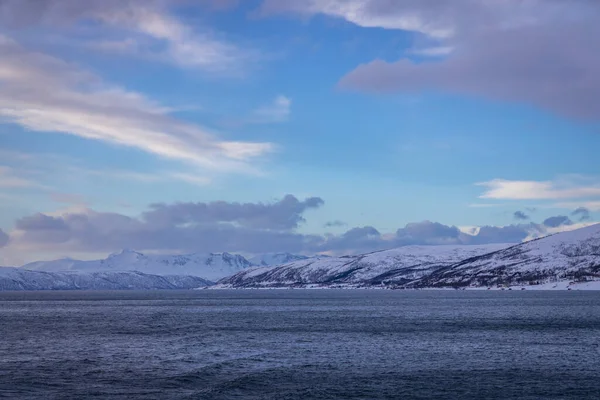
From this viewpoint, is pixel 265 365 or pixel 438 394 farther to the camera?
pixel 265 365

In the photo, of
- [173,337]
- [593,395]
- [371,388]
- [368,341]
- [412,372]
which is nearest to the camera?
[593,395]

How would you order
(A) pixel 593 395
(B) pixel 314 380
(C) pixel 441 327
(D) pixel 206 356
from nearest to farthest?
(A) pixel 593 395, (B) pixel 314 380, (D) pixel 206 356, (C) pixel 441 327

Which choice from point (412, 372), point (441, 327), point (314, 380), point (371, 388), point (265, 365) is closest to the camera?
point (371, 388)

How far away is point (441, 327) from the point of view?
13275 centimetres

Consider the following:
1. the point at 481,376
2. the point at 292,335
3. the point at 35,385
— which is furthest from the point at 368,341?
the point at 35,385

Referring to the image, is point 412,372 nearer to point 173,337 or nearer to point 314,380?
point 314,380

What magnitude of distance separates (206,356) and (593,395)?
47.8 m

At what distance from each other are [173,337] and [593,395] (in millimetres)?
73534

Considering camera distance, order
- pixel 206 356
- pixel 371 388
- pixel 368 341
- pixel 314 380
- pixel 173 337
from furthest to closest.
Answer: pixel 173 337 → pixel 368 341 → pixel 206 356 → pixel 314 380 → pixel 371 388

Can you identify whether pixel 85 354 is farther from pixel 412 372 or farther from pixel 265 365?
pixel 412 372

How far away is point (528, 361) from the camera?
79438 mm

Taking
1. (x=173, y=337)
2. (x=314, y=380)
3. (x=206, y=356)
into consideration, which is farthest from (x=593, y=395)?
(x=173, y=337)

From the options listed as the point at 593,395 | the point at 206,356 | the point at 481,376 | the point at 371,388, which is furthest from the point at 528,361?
the point at 206,356

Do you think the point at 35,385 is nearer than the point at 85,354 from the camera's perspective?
Yes
